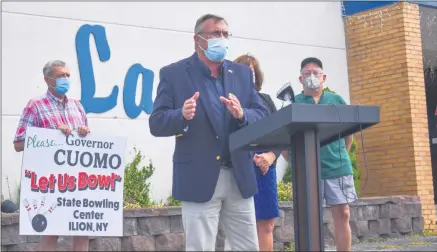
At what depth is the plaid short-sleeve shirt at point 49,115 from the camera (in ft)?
18.4

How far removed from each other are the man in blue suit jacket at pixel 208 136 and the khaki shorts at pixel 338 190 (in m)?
1.56

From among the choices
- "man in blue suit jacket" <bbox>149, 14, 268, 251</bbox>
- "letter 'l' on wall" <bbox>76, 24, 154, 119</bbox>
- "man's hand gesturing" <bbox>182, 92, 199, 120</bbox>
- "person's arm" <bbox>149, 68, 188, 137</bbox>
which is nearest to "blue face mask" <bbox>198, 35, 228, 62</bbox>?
"man in blue suit jacket" <bbox>149, 14, 268, 251</bbox>

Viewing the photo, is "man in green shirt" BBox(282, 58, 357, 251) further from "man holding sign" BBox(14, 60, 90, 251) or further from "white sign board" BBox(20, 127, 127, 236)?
"man holding sign" BBox(14, 60, 90, 251)

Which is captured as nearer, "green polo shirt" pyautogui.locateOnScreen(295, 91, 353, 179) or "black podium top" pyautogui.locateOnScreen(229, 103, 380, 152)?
"black podium top" pyautogui.locateOnScreen(229, 103, 380, 152)

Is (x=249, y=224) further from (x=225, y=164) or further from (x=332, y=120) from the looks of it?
(x=332, y=120)

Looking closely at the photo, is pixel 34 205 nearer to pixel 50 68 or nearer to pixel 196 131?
pixel 50 68

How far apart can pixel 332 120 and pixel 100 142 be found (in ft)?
9.05

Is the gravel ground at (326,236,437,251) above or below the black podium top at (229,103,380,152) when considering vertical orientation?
below

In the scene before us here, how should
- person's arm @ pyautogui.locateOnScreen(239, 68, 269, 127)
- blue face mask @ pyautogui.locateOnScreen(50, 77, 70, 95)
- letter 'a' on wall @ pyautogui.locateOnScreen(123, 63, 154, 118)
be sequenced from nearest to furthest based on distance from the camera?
person's arm @ pyautogui.locateOnScreen(239, 68, 269, 127), blue face mask @ pyautogui.locateOnScreen(50, 77, 70, 95), letter 'a' on wall @ pyautogui.locateOnScreen(123, 63, 154, 118)

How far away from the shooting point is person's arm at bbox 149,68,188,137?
161 inches

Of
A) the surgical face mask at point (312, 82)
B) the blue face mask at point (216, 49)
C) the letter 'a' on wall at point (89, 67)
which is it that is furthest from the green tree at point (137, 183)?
the blue face mask at point (216, 49)

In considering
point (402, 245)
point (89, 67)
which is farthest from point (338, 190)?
point (89, 67)

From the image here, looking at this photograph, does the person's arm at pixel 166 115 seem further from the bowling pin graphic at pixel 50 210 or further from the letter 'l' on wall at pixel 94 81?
the letter 'l' on wall at pixel 94 81

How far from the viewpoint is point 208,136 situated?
4.20 m
